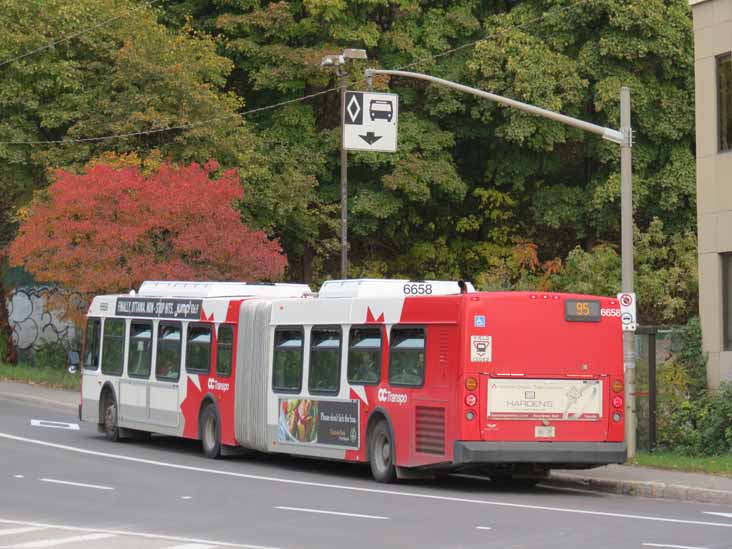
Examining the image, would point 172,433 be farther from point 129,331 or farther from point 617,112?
point 617,112

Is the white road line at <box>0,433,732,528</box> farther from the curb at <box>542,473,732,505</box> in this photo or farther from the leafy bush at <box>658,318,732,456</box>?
the leafy bush at <box>658,318,732,456</box>

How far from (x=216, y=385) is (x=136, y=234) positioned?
12.4 meters

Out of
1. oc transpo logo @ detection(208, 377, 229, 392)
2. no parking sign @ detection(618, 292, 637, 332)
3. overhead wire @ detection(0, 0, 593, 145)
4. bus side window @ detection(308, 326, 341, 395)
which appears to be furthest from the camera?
overhead wire @ detection(0, 0, 593, 145)

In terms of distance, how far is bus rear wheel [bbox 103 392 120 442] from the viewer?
1101 inches

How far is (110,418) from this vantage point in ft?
92.5

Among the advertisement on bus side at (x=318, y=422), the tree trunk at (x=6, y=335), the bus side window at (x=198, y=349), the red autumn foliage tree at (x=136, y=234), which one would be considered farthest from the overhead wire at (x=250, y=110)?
the advertisement on bus side at (x=318, y=422)

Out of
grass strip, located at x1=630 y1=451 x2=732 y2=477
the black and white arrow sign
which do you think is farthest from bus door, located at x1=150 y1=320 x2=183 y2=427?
grass strip, located at x1=630 y1=451 x2=732 y2=477

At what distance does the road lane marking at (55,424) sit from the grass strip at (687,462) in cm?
1293

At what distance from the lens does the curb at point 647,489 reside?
60.8 feet

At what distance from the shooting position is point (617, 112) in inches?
1713

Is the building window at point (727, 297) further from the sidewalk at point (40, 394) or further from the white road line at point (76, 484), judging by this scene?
the sidewalk at point (40, 394)

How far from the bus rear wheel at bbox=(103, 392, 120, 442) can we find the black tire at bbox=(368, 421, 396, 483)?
862 cm

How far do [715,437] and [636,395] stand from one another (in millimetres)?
1541

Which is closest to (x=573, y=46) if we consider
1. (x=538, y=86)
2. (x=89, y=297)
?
(x=538, y=86)
